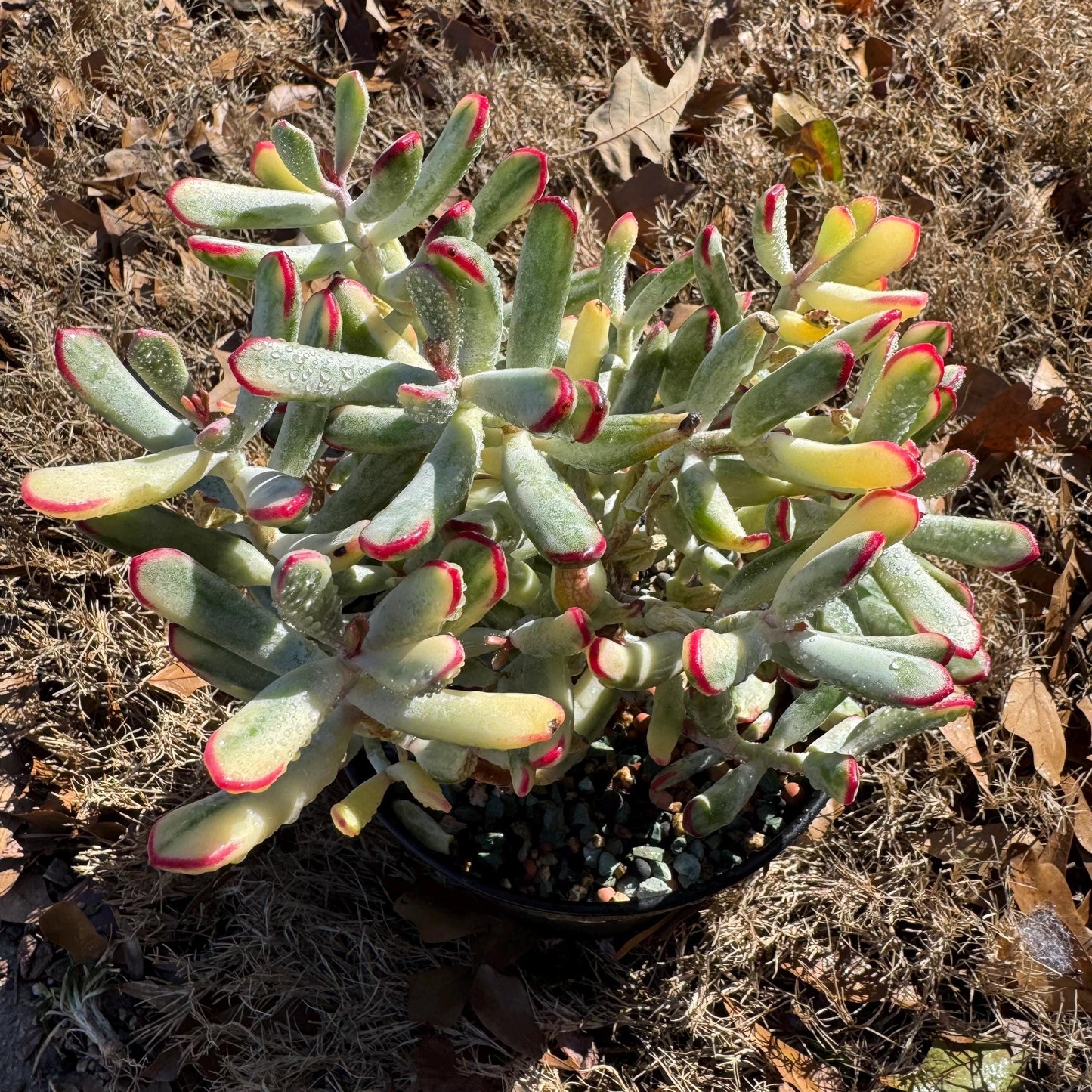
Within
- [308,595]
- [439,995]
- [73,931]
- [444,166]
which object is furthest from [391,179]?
[73,931]

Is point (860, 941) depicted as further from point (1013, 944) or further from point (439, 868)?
point (439, 868)

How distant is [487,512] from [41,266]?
1362mm

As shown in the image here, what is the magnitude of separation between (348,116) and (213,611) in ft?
1.66

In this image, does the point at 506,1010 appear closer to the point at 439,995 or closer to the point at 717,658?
the point at 439,995

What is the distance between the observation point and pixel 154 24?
2.22m

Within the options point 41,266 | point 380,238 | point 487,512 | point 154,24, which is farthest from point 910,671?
point 154,24

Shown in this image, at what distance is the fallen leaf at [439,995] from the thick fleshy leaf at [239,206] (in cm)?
105

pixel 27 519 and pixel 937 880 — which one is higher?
pixel 27 519

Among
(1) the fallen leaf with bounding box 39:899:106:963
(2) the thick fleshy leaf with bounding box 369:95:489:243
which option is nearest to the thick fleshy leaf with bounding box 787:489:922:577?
(2) the thick fleshy leaf with bounding box 369:95:489:243

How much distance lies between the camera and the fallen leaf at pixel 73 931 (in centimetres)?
153

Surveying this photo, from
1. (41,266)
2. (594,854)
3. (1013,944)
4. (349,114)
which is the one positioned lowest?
(1013,944)

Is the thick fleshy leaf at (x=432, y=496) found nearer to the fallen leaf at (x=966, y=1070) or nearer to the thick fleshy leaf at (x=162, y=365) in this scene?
the thick fleshy leaf at (x=162, y=365)

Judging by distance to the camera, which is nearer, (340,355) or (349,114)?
(340,355)

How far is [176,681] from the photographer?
1630 millimetres
